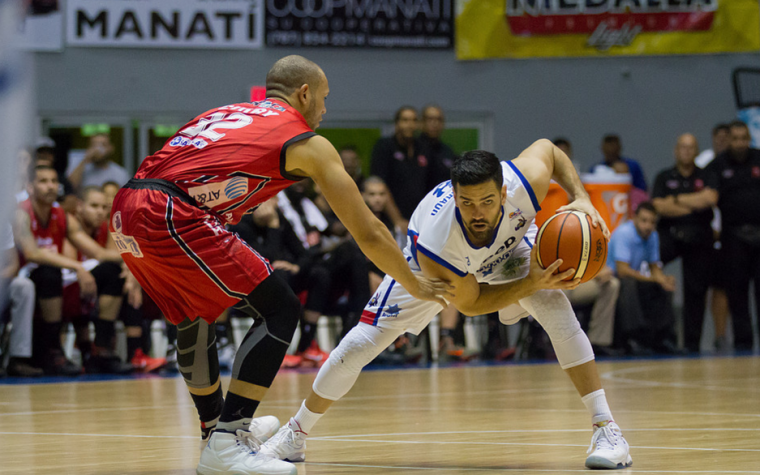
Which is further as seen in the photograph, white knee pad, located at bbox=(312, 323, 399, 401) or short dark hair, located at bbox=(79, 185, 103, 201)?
short dark hair, located at bbox=(79, 185, 103, 201)

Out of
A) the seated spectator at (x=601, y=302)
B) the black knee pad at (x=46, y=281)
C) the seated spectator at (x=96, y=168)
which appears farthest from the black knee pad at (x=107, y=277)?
the seated spectator at (x=601, y=302)

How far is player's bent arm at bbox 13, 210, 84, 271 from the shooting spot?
7.79 m

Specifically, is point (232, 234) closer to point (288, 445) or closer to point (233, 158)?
point (233, 158)

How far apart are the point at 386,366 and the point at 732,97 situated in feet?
22.8

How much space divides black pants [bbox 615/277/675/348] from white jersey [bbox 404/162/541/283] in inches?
229

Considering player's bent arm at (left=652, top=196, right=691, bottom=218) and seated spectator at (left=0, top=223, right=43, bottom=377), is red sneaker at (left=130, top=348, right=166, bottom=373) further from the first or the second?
player's bent arm at (left=652, top=196, right=691, bottom=218)

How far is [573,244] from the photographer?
11.9 feet

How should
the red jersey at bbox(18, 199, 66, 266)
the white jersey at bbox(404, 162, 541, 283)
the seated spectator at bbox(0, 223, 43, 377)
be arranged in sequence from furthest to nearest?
1. the red jersey at bbox(18, 199, 66, 266)
2. the seated spectator at bbox(0, 223, 43, 377)
3. the white jersey at bbox(404, 162, 541, 283)

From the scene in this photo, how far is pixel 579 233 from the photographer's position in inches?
144

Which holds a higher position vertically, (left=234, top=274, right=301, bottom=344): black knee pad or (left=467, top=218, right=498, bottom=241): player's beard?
(left=467, top=218, right=498, bottom=241): player's beard

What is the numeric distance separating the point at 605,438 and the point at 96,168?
23.3ft

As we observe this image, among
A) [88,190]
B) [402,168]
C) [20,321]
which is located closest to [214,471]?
[20,321]

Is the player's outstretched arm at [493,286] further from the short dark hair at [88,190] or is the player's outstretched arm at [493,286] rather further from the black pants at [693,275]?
the black pants at [693,275]

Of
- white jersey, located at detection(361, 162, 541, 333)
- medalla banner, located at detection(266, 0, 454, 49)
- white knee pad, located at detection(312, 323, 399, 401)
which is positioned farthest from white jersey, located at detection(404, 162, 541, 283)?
medalla banner, located at detection(266, 0, 454, 49)
